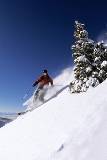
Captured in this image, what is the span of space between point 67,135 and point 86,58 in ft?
54.3

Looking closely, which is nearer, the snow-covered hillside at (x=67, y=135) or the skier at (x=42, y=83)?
the snow-covered hillside at (x=67, y=135)

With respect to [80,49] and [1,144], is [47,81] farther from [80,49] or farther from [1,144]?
[1,144]

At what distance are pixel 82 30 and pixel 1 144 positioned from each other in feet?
49.3

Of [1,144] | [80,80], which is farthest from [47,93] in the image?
[1,144]

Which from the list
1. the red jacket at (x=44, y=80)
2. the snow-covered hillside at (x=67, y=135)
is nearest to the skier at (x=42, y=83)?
the red jacket at (x=44, y=80)

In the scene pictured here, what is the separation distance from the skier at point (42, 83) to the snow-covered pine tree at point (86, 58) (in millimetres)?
2209

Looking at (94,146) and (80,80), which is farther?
(80,80)

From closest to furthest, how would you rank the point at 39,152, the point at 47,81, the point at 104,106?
the point at 39,152
the point at 104,106
the point at 47,81

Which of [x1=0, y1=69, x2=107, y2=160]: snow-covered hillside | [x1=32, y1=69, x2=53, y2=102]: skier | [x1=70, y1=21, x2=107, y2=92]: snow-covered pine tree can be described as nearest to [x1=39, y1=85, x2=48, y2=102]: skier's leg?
[x1=32, y1=69, x2=53, y2=102]: skier

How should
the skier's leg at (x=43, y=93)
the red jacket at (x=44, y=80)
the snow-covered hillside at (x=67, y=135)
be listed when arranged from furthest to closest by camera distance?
the skier's leg at (x=43, y=93)
the red jacket at (x=44, y=80)
the snow-covered hillside at (x=67, y=135)

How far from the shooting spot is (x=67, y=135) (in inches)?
396

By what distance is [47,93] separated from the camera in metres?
24.8

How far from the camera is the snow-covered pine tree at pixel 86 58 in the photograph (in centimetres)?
2521

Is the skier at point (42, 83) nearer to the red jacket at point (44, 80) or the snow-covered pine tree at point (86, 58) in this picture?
the red jacket at point (44, 80)
